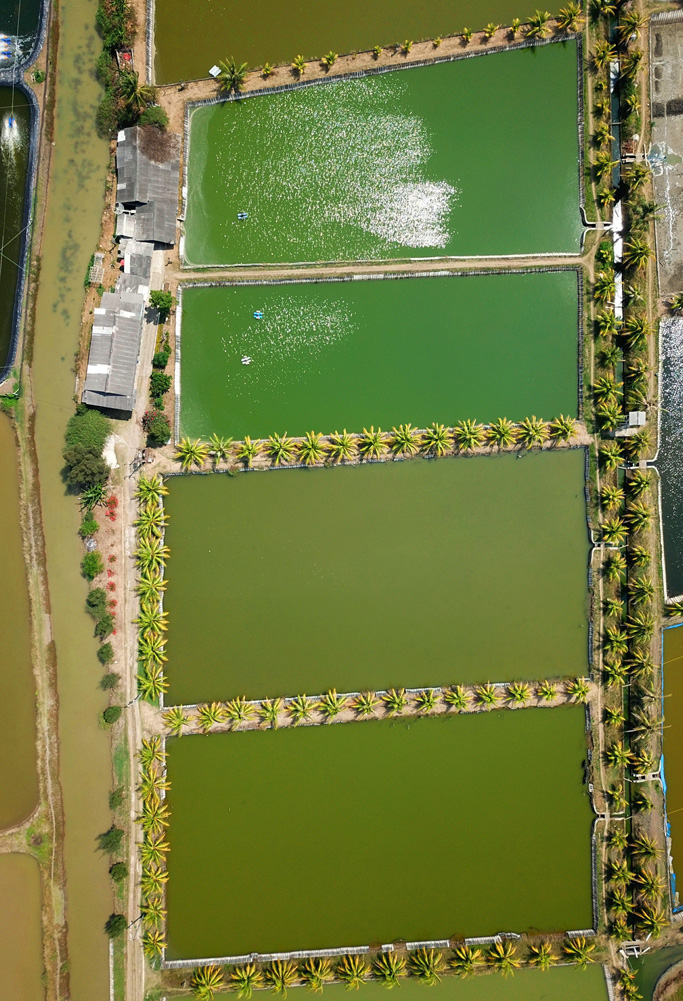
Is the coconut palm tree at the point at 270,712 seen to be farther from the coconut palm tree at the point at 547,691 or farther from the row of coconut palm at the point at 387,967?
the coconut palm tree at the point at 547,691

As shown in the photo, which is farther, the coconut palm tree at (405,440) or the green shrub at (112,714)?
the coconut palm tree at (405,440)

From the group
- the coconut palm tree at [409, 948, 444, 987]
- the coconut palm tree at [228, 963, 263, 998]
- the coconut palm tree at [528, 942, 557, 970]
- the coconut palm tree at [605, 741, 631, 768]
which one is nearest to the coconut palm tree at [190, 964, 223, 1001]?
the coconut palm tree at [228, 963, 263, 998]

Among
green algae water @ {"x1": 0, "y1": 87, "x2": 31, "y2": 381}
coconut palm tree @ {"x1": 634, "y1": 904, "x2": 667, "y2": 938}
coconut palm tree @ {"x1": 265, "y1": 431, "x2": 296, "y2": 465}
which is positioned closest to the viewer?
coconut palm tree @ {"x1": 634, "y1": 904, "x2": 667, "y2": 938}

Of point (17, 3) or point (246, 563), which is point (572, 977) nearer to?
point (246, 563)

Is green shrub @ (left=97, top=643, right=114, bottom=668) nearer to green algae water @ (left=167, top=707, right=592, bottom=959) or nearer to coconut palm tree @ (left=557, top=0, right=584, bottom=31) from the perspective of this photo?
green algae water @ (left=167, top=707, right=592, bottom=959)

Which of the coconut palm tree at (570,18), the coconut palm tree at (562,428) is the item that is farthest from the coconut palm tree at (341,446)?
the coconut palm tree at (570,18)

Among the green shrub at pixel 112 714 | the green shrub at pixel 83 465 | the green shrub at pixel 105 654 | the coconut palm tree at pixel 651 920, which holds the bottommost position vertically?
the coconut palm tree at pixel 651 920
